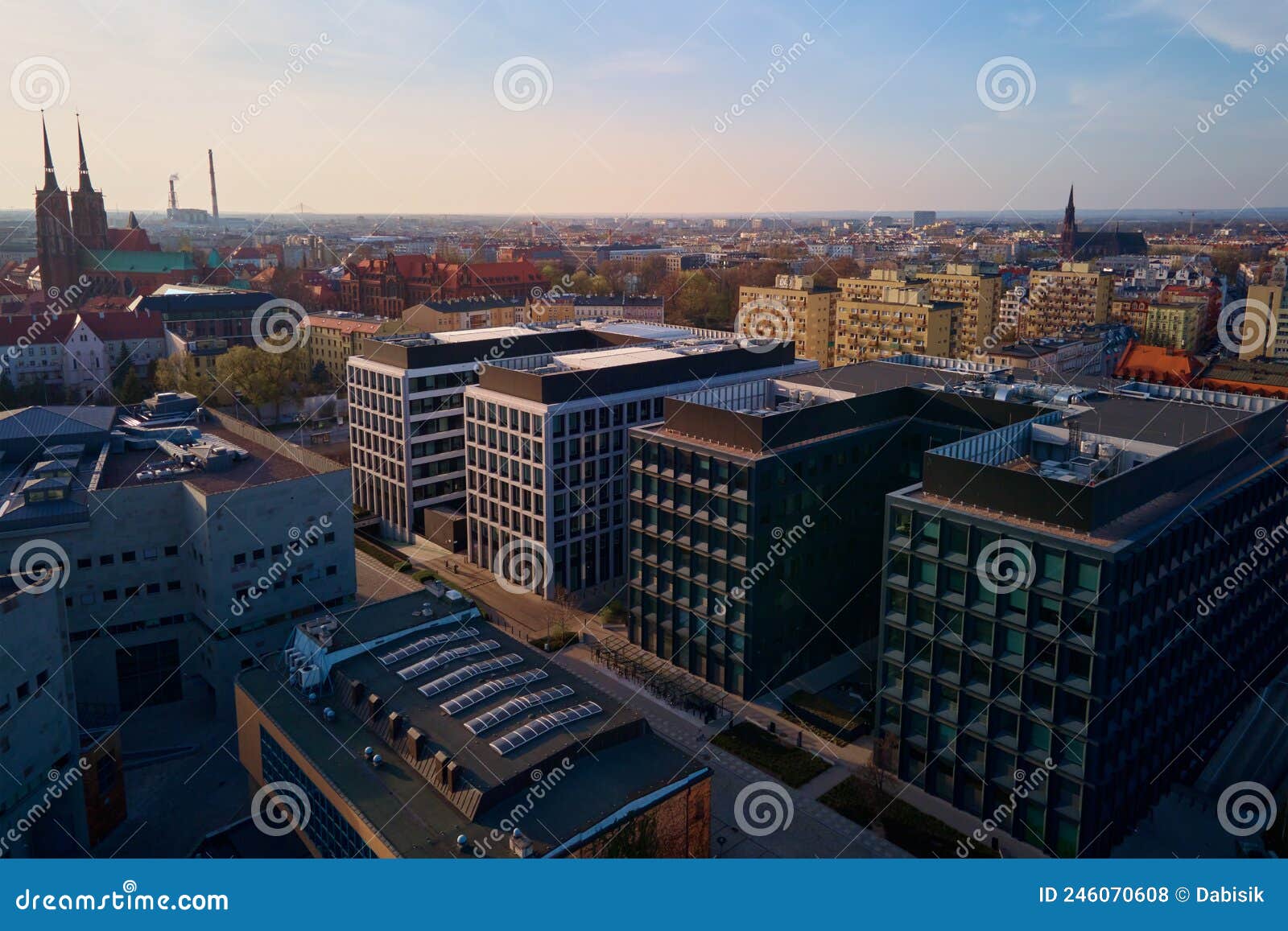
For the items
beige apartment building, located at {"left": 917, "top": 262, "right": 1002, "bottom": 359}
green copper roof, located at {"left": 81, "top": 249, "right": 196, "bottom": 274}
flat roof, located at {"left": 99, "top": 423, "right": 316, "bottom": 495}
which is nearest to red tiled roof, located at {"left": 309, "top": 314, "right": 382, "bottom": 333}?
flat roof, located at {"left": 99, "top": 423, "right": 316, "bottom": 495}

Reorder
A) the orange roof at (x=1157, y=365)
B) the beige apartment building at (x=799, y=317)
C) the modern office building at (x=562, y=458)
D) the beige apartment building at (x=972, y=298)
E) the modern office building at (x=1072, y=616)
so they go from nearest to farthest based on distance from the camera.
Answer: the modern office building at (x=1072, y=616)
the modern office building at (x=562, y=458)
the orange roof at (x=1157, y=365)
the beige apartment building at (x=799, y=317)
the beige apartment building at (x=972, y=298)

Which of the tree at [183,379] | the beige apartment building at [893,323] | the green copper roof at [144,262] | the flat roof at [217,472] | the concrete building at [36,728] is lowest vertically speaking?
the concrete building at [36,728]

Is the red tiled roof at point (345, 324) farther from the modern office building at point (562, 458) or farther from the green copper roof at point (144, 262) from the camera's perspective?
the green copper roof at point (144, 262)

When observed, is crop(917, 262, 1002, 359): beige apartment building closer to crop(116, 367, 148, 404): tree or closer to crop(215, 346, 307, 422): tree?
crop(215, 346, 307, 422): tree

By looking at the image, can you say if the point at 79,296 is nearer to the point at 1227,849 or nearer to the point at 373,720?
the point at 373,720

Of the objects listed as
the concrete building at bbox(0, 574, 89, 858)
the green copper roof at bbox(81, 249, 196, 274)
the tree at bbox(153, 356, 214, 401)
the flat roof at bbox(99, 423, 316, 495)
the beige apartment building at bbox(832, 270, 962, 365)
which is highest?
the green copper roof at bbox(81, 249, 196, 274)

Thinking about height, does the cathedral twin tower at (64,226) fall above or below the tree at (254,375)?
above

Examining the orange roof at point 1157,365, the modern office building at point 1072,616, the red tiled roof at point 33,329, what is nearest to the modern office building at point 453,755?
the modern office building at point 1072,616
